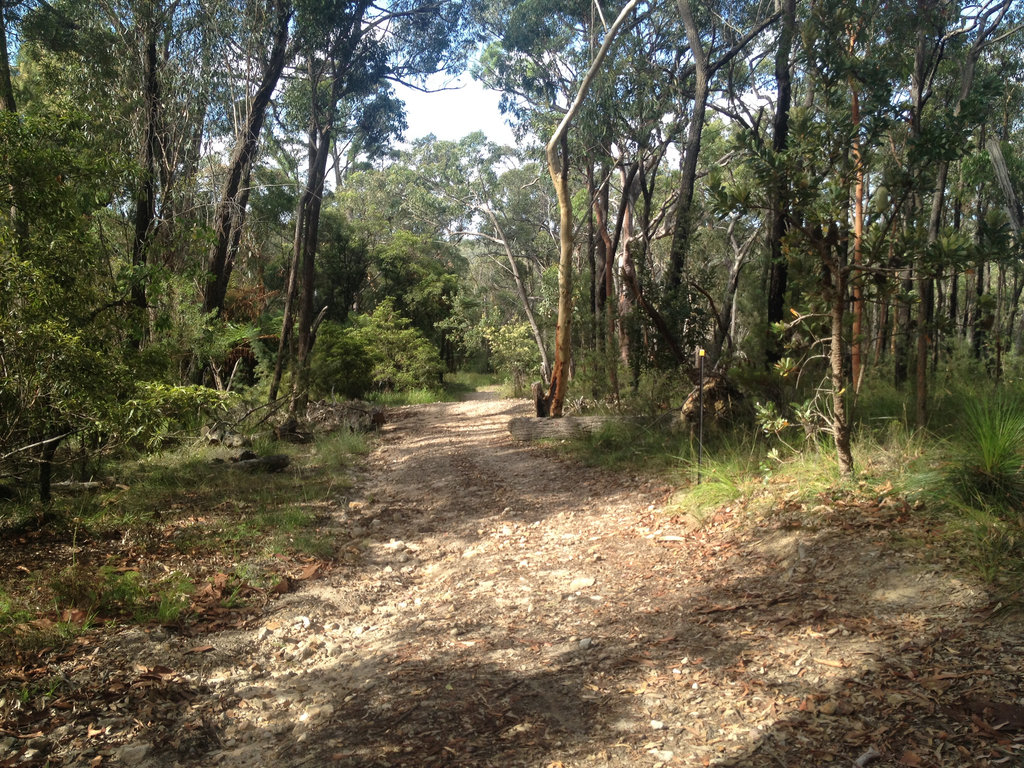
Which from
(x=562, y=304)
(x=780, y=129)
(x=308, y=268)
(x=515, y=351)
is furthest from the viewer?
(x=515, y=351)

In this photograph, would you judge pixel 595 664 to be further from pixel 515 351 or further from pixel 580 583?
pixel 515 351

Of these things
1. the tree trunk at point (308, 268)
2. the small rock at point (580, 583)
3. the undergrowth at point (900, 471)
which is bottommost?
the small rock at point (580, 583)

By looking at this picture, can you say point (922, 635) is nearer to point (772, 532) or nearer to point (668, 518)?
point (772, 532)

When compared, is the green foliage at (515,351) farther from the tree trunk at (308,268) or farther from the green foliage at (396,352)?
the tree trunk at (308,268)

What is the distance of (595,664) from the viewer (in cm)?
356

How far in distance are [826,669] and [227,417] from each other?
10.1 meters

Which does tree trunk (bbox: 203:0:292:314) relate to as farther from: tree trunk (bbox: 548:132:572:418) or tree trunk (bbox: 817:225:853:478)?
tree trunk (bbox: 817:225:853:478)

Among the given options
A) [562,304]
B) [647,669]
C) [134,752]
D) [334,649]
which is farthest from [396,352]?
[134,752]

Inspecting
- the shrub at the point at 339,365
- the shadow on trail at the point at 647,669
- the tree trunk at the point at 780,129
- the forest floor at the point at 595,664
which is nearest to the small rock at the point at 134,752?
the forest floor at the point at 595,664

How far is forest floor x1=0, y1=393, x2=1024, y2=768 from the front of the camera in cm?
277

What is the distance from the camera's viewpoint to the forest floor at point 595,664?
109 inches

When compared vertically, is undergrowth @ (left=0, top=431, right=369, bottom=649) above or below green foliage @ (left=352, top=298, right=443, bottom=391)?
below

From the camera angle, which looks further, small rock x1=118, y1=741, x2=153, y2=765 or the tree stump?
the tree stump

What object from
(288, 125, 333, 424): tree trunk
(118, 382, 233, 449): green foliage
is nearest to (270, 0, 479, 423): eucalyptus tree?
(288, 125, 333, 424): tree trunk
